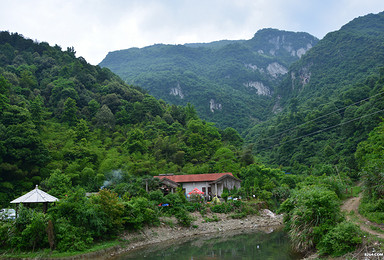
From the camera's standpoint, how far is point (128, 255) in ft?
65.4

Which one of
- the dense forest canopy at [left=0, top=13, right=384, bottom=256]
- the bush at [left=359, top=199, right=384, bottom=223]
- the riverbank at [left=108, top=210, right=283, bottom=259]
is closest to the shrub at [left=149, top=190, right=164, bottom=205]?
the dense forest canopy at [left=0, top=13, right=384, bottom=256]

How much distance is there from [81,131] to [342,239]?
3823 cm

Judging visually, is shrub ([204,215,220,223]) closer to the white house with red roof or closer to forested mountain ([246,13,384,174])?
the white house with red roof

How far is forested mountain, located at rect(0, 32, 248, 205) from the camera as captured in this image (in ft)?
99.6

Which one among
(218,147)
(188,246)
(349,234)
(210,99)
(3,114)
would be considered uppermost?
(210,99)

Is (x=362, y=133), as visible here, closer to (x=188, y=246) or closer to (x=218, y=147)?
(x=218, y=147)

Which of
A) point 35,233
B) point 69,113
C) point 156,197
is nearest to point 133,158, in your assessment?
point 156,197

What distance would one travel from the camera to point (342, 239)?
14.3m

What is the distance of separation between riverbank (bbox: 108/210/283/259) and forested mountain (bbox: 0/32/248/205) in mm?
5668

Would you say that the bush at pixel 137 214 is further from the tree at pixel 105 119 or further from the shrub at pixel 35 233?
the tree at pixel 105 119

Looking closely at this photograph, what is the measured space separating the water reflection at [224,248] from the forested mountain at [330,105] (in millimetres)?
13905

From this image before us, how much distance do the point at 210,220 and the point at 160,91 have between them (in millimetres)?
105709

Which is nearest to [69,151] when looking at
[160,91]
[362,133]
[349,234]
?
[349,234]

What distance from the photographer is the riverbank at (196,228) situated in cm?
2292
